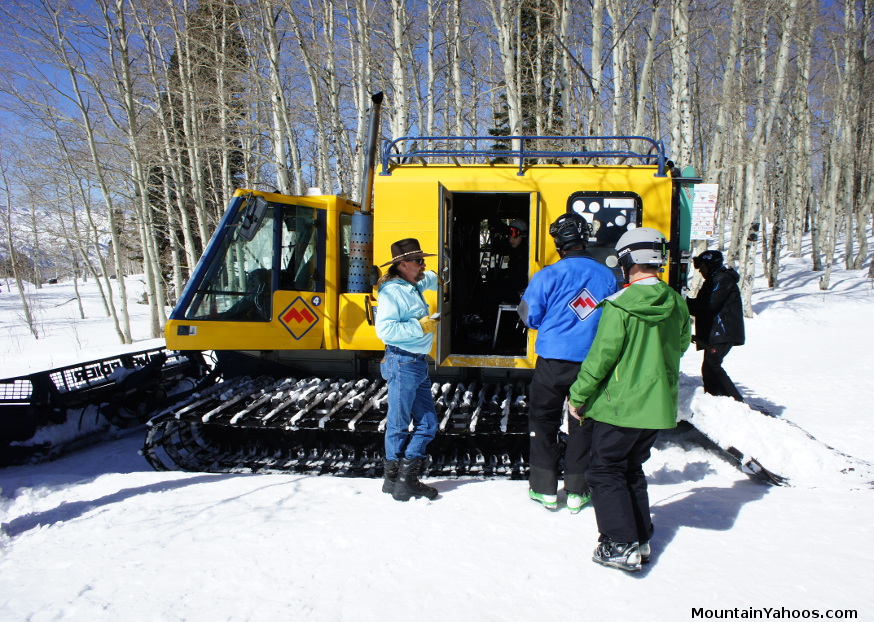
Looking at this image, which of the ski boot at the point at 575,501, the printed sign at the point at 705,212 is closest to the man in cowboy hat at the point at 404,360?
the ski boot at the point at 575,501

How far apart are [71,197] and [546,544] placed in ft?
82.4

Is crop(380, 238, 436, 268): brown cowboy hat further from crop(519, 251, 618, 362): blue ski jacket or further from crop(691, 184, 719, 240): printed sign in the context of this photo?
crop(691, 184, 719, 240): printed sign

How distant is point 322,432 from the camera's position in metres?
4.66

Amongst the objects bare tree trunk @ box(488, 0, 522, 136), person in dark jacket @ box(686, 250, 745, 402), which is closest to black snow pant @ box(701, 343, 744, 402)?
person in dark jacket @ box(686, 250, 745, 402)

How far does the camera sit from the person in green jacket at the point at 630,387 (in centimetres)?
263

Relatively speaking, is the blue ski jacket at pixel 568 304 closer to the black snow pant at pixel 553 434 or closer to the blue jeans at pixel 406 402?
the black snow pant at pixel 553 434

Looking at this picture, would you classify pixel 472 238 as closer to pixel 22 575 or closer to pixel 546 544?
pixel 546 544

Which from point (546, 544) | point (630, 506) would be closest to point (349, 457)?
point (546, 544)

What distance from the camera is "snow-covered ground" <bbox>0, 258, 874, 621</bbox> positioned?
8.05ft

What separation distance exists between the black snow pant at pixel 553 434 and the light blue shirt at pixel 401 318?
799mm

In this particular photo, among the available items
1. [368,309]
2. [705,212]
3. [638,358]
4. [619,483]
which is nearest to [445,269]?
[368,309]

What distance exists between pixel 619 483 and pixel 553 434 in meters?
0.88

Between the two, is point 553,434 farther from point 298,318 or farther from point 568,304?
point 298,318

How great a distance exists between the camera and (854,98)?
21.7m
